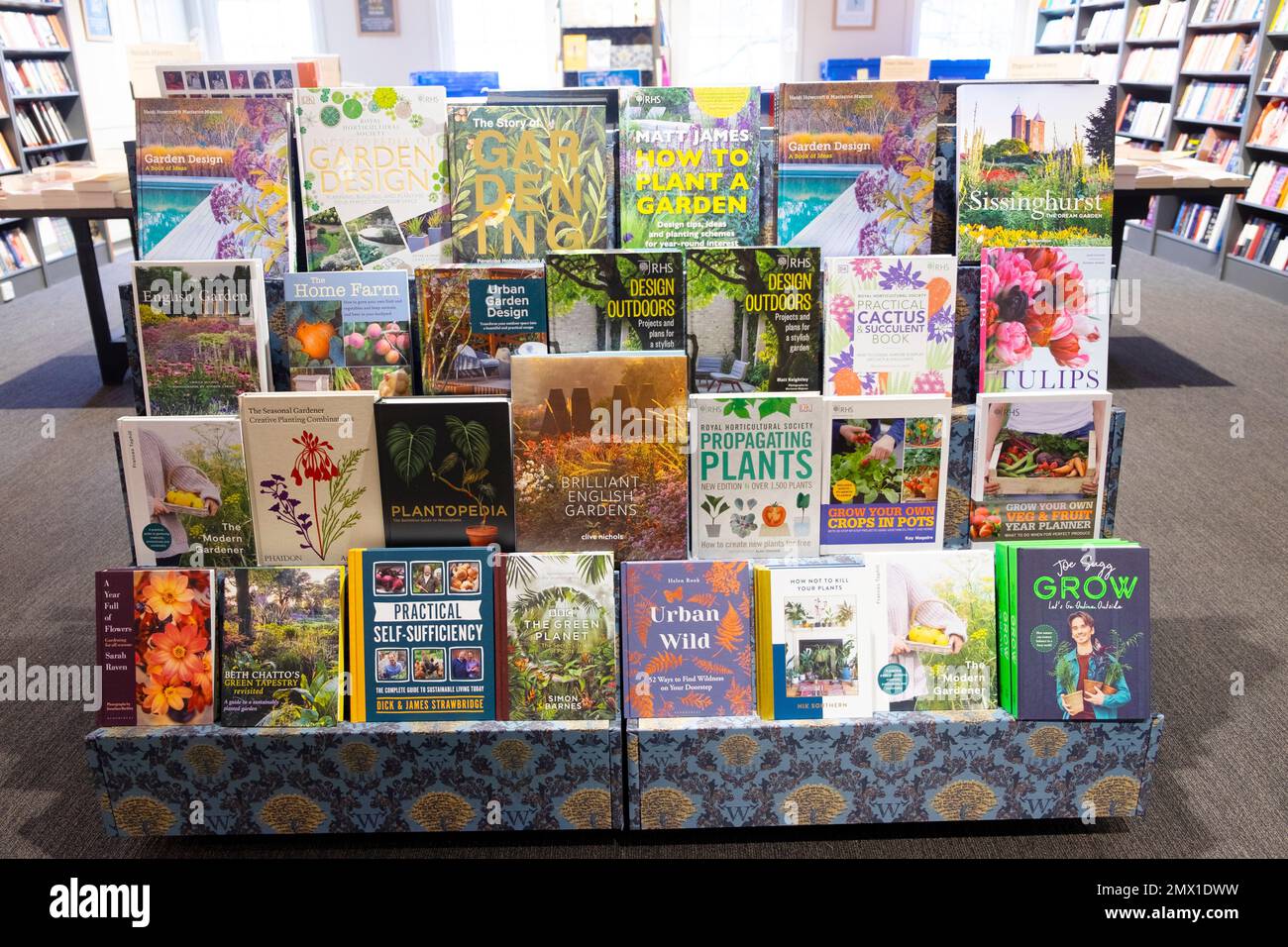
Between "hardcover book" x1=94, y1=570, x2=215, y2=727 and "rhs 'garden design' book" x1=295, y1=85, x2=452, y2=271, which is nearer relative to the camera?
"hardcover book" x1=94, y1=570, x2=215, y2=727

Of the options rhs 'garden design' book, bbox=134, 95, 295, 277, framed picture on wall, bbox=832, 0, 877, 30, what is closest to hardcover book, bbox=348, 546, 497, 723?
rhs 'garden design' book, bbox=134, 95, 295, 277

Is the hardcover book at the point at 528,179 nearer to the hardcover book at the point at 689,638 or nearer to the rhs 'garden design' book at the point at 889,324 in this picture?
the rhs 'garden design' book at the point at 889,324

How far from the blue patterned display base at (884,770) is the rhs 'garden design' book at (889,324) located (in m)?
0.61

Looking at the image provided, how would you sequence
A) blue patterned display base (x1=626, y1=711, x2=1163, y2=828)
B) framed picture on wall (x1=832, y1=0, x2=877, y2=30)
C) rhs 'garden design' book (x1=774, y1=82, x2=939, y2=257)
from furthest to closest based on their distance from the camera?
framed picture on wall (x1=832, y1=0, x2=877, y2=30), rhs 'garden design' book (x1=774, y1=82, x2=939, y2=257), blue patterned display base (x1=626, y1=711, x2=1163, y2=828)

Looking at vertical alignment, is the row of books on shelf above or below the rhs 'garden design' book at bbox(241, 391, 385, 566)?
below

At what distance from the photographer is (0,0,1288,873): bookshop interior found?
1.76 m

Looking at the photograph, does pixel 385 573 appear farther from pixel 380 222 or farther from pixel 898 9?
pixel 898 9

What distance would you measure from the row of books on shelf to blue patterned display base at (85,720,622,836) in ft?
0.15

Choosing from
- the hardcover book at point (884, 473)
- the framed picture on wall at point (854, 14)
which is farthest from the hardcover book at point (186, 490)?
the framed picture on wall at point (854, 14)

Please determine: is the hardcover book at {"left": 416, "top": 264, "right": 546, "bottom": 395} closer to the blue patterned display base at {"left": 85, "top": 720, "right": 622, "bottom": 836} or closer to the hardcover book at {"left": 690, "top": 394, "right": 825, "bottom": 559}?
the hardcover book at {"left": 690, "top": 394, "right": 825, "bottom": 559}

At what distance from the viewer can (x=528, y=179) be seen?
1981 mm

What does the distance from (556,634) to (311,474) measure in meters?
0.53

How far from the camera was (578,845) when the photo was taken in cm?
184
